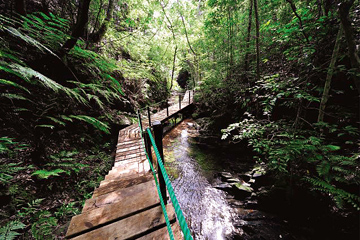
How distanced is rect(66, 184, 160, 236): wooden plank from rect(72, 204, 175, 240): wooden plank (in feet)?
0.24

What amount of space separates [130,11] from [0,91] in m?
8.06

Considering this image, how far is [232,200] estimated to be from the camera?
3.70 m

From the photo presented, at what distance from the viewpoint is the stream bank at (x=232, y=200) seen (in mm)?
2756

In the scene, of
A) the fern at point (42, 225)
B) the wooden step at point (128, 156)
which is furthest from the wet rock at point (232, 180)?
the fern at point (42, 225)

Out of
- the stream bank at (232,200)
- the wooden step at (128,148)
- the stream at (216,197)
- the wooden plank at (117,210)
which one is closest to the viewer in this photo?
the wooden plank at (117,210)

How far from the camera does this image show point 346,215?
2.36 metres

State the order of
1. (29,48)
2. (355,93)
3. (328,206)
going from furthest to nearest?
(29,48) → (355,93) → (328,206)

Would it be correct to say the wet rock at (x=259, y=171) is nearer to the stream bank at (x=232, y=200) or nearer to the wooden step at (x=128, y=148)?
the stream bank at (x=232, y=200)

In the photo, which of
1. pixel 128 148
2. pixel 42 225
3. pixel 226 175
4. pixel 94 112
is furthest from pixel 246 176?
pixel 94 112

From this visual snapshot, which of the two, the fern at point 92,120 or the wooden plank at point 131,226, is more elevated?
the fern at point 92,120

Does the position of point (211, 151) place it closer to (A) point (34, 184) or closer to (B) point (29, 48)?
(A) point (34, 184)

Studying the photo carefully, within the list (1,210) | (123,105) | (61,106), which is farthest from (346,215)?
(123,105)

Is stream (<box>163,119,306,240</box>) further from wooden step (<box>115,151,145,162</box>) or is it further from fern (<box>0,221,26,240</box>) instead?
fern (<box>0,221,26,240</box>)

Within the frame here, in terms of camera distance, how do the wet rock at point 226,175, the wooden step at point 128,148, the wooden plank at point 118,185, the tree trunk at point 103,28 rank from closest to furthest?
1. the wooden plank at point 118,185
2. the wooden step at point 128,148
3. the wet rock at point 226,175
4. the tree trunk at point 103,28
